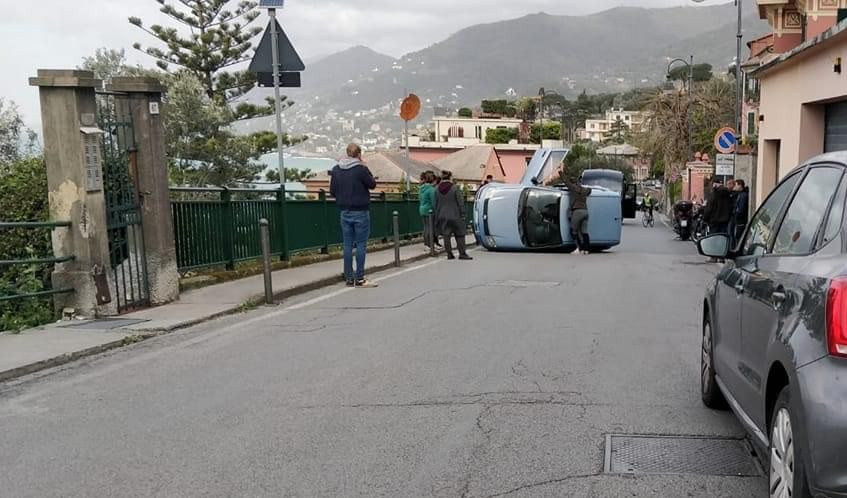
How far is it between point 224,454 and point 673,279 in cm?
1123

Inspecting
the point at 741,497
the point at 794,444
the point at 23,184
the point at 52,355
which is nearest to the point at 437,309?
the point at 52,355

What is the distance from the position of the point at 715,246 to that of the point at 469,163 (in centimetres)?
7131

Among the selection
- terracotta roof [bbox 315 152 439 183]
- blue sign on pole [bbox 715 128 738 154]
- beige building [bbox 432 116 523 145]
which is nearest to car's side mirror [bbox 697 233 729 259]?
blue sign on pole [bbox 715 128 738 154]

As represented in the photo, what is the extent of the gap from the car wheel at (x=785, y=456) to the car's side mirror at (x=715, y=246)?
1891 mm

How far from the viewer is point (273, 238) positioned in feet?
46.9

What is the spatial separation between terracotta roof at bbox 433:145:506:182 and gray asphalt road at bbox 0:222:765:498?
211ft

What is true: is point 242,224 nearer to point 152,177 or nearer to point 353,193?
point 353,193

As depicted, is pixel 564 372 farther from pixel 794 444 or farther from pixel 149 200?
pixel 149 200

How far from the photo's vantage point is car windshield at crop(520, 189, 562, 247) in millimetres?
19922

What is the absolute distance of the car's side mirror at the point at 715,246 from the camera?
5.34 m

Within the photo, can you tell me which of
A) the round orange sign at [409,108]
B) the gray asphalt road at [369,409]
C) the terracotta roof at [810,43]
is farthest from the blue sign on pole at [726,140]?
the gray asphalt road at [369,409]

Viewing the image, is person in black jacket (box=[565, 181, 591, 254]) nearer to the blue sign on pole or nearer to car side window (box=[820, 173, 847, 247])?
the blue sign on pole

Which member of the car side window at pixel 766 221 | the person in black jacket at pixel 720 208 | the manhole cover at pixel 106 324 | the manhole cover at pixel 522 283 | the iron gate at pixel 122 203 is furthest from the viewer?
the person in black jacket at pixel 720 208

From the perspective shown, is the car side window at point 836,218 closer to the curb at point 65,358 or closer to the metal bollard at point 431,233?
the curb at point 65,358
